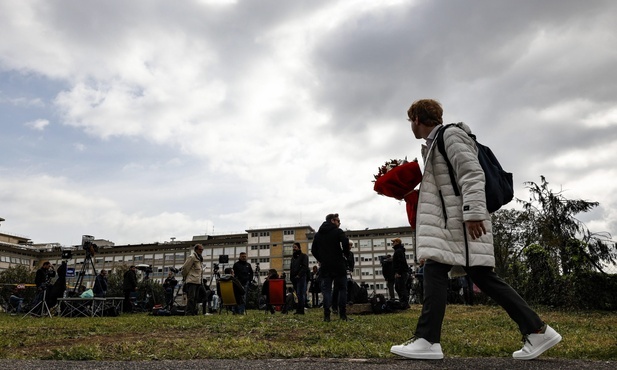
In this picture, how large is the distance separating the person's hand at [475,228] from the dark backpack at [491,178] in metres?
0.17

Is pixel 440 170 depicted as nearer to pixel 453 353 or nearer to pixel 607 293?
pixel 453 353

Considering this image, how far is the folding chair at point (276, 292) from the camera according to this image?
41.2 feet

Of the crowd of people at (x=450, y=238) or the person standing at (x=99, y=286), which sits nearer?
the crowd of people at (x=450, y=238)

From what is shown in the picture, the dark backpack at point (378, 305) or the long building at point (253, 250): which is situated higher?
the long building at point (253, 250)

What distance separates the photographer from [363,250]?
10288 cm

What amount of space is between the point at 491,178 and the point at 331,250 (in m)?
5.18

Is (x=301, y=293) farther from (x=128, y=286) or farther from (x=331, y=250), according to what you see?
(x=128, y=286)

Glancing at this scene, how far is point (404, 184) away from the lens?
347 centimetres

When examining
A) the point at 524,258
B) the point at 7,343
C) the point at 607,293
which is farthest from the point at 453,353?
the point at 524,258

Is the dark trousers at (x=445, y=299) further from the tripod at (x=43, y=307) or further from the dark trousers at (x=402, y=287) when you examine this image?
the tripod at (x=43, y=307)

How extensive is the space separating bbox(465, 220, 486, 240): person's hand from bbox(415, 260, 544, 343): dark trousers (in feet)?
0.81

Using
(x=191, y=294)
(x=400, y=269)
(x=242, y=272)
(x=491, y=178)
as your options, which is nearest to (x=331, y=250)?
(x=400, y=269)

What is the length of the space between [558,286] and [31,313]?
14405mm

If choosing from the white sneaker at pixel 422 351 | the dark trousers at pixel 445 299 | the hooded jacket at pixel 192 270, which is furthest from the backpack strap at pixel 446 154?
the hooded jacket at pixel 192 270
